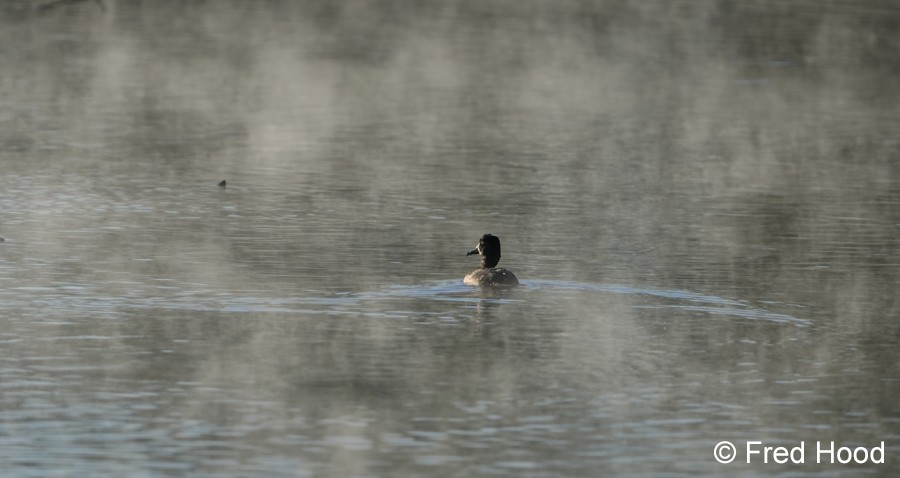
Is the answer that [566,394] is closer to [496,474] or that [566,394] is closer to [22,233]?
[496,474]

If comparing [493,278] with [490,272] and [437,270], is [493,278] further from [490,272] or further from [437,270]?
[437,270]

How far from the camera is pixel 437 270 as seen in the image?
821 inches

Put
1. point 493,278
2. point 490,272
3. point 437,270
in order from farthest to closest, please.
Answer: point 437,270
point 490,272
point 493,278

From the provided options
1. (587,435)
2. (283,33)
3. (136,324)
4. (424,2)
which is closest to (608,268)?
(136,324)

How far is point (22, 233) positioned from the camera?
22.5m

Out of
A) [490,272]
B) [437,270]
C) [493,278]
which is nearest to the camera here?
[493,278]

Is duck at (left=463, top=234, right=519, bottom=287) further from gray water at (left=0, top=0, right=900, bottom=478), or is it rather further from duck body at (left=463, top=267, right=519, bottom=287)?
gray water at (left=0, top=0, right=900, bottom=478)

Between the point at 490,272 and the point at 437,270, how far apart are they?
1659 millimetres

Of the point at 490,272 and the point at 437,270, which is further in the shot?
the point at 437,270

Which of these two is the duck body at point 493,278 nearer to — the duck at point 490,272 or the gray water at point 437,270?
the duck at point 490,272

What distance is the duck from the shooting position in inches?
755

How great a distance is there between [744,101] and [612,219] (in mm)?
17850

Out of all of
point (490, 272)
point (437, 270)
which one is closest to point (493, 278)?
point (490, 272)

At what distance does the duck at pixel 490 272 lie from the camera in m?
19.2
